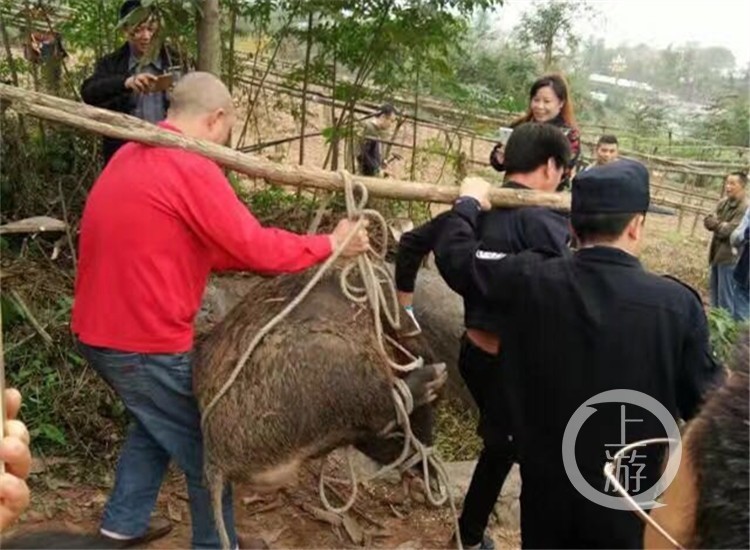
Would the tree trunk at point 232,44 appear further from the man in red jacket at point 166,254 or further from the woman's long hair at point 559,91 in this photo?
the man in red jacket at point 166,254

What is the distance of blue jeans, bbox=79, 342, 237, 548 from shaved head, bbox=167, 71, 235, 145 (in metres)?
0.75

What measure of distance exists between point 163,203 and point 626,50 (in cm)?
2488

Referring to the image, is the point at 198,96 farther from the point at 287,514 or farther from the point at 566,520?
the point at 287,514

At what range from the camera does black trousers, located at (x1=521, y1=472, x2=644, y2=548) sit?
218 cm

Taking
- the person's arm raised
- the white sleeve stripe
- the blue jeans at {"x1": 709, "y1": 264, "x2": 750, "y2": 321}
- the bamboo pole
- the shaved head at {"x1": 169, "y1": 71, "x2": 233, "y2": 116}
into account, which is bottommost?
the blue jeans at {"x1": 709, "y1": 264, "x2": 750, "y2": 321}

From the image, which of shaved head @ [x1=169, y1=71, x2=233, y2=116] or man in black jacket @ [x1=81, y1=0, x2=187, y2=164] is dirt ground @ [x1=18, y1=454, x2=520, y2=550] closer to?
shaved head @ [x1=169, y1=71, x2=233, y2=116]

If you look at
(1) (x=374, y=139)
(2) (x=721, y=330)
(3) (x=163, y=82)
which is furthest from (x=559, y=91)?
(1) (x=374, y=139)

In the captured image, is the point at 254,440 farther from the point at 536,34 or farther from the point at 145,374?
the point at 536,34

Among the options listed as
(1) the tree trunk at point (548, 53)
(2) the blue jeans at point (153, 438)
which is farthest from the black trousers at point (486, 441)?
(1) the tree trunk at point (548, 53)

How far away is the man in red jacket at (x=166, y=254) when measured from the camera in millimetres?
2492

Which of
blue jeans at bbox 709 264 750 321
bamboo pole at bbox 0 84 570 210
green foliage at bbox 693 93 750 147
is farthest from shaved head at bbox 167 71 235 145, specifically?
green foliage at bbox 693 93 750 147

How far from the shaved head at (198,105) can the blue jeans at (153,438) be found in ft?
2.46

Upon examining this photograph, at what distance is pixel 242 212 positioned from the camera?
98.3 inches

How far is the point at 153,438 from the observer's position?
9.42 feet
